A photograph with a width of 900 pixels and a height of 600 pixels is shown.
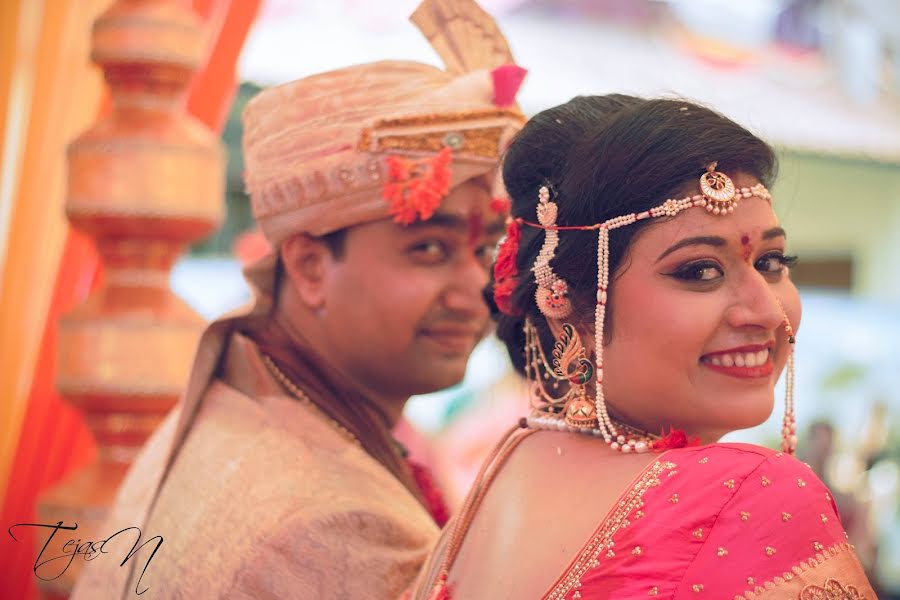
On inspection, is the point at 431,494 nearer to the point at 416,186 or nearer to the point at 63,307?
the point at 416,186

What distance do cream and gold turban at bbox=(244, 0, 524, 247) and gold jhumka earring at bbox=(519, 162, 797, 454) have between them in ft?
2.18

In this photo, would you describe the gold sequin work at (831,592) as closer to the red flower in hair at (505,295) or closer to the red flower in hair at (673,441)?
the red flower in hair at (673,441)

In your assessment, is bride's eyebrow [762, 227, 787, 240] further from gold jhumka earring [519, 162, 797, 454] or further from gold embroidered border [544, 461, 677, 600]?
gold embroidered border [544, 461, 677, 600]

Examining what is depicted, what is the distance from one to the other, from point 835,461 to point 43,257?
3824 millimetres

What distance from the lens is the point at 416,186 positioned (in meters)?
2.34

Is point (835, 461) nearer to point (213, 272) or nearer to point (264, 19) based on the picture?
point (213, 272)

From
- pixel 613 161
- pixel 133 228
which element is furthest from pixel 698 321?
pixel 133 228

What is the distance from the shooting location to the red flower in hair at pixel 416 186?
7.65 ft

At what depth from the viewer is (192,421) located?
238 centimetres

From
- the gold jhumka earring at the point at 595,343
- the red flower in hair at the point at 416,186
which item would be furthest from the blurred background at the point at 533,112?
the gold jhumka earring at the point at 595,343

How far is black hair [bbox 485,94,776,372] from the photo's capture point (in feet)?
5.14

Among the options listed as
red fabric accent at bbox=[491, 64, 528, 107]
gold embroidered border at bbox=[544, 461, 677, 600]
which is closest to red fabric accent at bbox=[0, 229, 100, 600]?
red fabric accent at bbox=[491, 64, 528, 107]

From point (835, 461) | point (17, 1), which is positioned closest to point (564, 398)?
point (17, 1)

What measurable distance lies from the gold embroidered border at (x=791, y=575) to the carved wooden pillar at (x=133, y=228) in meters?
2.30
